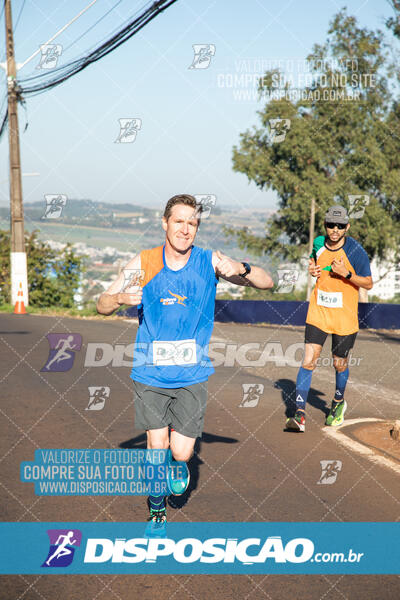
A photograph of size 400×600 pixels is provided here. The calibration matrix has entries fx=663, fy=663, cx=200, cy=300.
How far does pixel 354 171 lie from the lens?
42.7 m

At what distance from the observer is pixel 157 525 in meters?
4.17

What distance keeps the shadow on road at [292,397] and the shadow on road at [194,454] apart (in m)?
1.40

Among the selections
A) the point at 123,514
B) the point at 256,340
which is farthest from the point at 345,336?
the point at 256,340

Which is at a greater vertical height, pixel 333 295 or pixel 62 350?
pixel 333 295

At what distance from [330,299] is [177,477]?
3183 mm

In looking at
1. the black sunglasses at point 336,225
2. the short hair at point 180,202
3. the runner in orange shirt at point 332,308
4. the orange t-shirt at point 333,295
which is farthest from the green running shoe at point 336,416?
the short hair at point 180,202

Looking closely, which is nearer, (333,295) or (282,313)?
(333,295)

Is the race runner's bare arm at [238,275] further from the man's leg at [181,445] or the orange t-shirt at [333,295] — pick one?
the orange t-shirt at [333,295]

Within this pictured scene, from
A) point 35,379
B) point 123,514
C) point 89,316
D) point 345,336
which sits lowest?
point 89,316

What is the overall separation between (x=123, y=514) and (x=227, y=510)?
716 millimetres

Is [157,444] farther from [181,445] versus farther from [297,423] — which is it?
[297,423]

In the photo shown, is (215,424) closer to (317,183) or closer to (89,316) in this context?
(89,316)

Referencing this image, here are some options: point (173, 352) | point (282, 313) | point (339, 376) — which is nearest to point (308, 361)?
point (339, 376)

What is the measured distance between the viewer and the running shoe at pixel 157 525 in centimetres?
413
